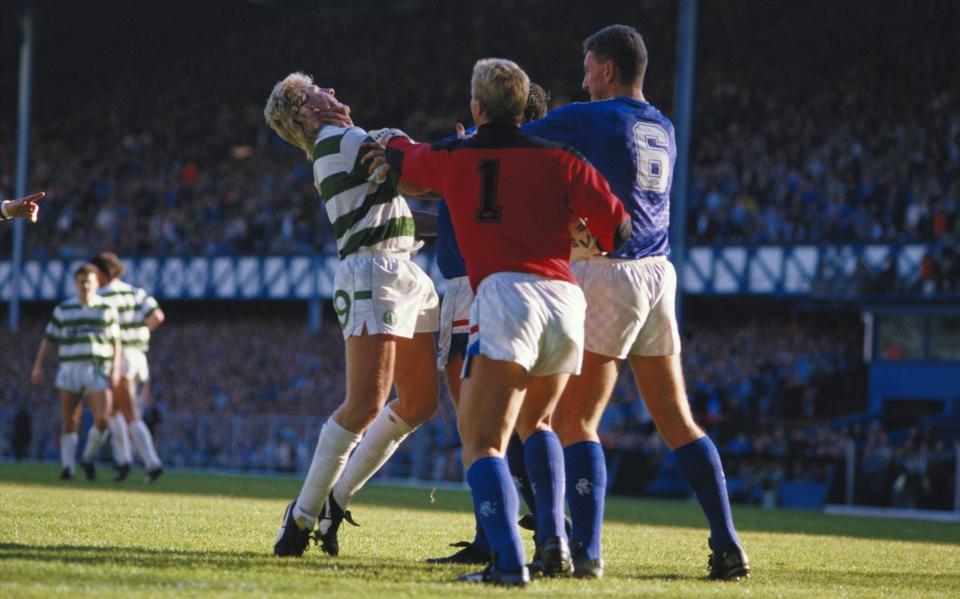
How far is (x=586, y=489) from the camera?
6562mm

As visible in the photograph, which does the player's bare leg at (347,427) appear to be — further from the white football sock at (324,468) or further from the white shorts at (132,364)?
the white shorts at (132,364)

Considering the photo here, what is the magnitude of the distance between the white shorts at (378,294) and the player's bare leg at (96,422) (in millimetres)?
9147

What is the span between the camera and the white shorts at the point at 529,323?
5836 millimetres

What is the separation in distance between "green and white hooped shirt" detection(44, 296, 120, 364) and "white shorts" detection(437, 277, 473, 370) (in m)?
8.75

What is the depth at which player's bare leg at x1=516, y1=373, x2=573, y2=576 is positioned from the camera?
247 inches

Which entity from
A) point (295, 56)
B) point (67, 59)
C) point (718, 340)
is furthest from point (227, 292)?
point (718, 340)

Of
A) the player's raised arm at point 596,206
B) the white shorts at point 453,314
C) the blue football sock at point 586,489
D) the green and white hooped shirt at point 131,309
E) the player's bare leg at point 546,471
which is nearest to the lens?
the player's raised arm at point 596,206

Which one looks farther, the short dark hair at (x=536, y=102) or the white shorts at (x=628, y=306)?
the short dark hair at (x=536, y=102)

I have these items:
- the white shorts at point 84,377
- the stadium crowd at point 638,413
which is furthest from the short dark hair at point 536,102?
the stadium crowd at point 638,413

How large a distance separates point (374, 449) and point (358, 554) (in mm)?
528

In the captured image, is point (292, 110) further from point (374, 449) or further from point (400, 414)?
point (374, 449)

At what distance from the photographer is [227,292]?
41156 millimetres

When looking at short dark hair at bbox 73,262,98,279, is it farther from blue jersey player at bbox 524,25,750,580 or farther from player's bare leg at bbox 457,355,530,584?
player's bare leg at bbox 457,355,530,584

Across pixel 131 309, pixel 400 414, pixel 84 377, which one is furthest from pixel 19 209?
pixel 131 309
